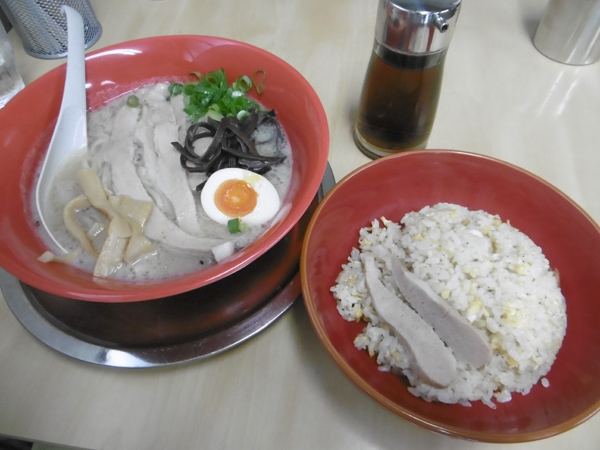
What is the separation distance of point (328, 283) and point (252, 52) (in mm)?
661

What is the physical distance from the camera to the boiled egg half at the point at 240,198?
3.21ft

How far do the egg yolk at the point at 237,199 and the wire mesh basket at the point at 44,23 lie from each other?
3.28 feet

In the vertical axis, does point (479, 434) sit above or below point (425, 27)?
below

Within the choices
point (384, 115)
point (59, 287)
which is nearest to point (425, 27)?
point (384, 115)

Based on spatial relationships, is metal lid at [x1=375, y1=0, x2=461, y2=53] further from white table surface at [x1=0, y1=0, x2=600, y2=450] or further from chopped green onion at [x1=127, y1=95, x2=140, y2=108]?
chopped green onion at [x1=127, y1=95, x2=140, y2=108]

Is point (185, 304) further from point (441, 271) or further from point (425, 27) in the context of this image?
point (425, 27)

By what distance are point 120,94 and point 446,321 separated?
3.65ft

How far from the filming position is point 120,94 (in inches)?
48.5

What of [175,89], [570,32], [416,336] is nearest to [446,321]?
[416,336]

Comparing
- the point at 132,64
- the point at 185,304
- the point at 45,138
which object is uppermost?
the point at 132,64

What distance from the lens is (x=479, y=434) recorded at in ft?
2.05

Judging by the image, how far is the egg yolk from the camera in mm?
983

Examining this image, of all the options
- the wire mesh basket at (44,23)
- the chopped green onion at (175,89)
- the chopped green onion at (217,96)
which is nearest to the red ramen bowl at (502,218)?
the chopped green onion at (217,96)

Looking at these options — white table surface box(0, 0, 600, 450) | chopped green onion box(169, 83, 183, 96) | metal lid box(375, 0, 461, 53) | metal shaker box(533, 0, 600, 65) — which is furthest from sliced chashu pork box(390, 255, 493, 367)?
metal shaker box(533, 0, 600, 65)
